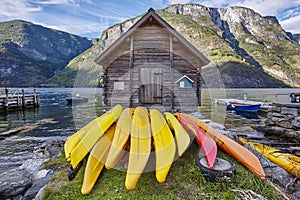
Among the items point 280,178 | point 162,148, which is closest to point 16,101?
point 162,148

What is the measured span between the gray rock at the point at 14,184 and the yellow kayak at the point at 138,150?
2965 mm

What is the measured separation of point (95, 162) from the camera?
12.8 ft

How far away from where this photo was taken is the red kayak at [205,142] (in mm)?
3723

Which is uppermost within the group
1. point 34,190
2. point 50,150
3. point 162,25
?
point 162,25

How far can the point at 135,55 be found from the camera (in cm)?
1044

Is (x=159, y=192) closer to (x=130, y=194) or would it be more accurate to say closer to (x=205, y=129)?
(x=130, y=194)

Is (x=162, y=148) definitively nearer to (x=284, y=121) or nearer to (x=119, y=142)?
(x=119, y=142)

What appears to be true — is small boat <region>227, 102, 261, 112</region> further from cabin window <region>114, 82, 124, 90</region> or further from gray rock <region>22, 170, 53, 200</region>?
gray rock <region>22, 170, 53, 200</region>

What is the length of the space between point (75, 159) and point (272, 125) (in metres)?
13.4

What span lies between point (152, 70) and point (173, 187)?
25.4 ft

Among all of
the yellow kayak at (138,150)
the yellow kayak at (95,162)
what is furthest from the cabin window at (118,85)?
the yellow kayak at (95,162)

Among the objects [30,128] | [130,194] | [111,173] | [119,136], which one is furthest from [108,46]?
[30,128]

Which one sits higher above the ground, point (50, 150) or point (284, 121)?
point (284, 121)

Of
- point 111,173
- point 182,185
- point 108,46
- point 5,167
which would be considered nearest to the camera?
point 182,185
